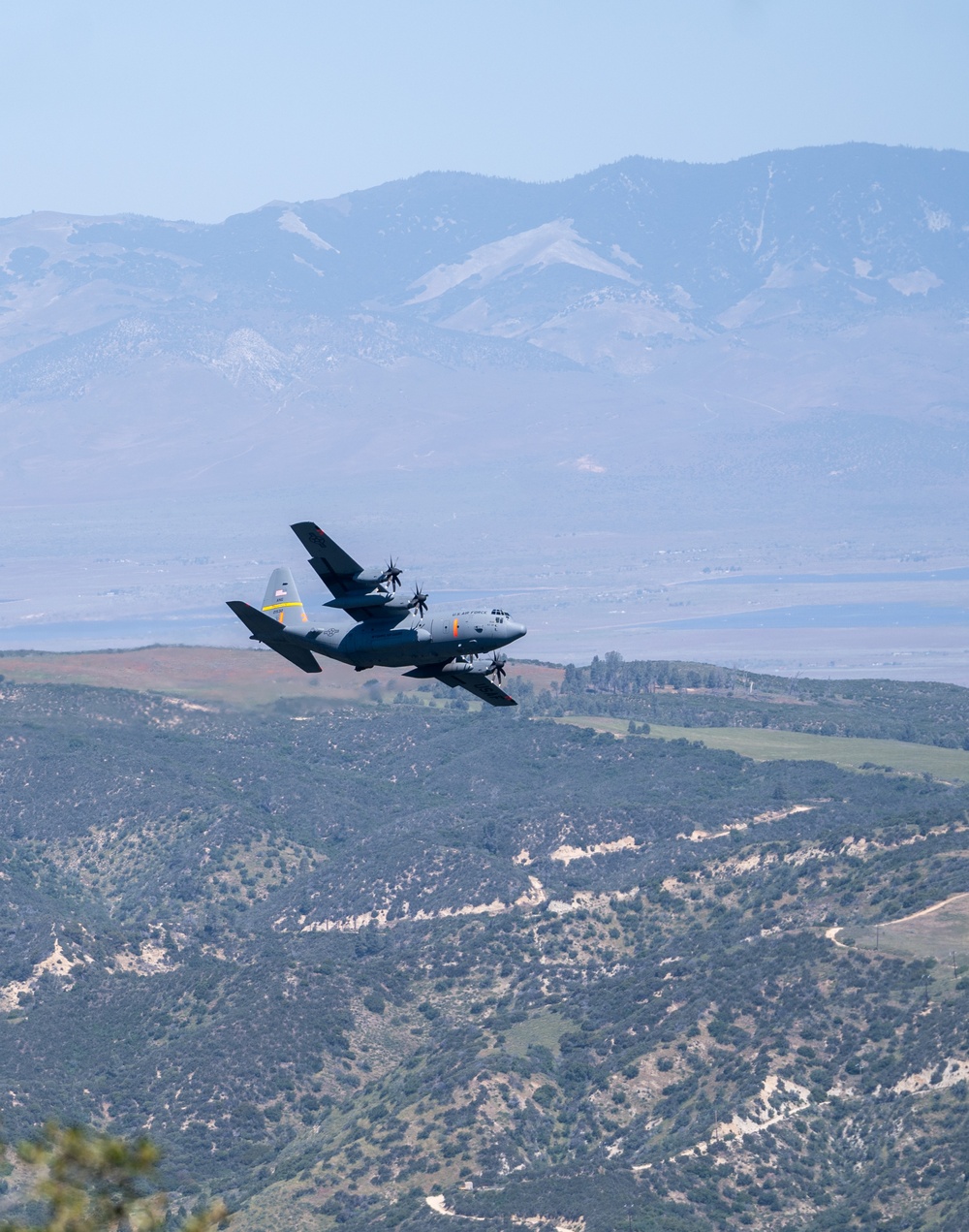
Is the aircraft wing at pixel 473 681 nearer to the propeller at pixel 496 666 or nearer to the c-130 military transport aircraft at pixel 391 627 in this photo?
the c-130 military transport aircraft at pixel 391 627

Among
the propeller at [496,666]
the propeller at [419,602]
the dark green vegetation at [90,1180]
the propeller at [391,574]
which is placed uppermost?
the propeller at [391,574]

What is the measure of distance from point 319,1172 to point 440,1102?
9859mm

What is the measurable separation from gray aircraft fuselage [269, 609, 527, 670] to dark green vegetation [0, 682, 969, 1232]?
41341mm

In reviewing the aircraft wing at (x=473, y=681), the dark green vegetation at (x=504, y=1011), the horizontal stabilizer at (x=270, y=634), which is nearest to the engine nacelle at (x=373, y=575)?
the aircraft wing at (x=473, y=681)

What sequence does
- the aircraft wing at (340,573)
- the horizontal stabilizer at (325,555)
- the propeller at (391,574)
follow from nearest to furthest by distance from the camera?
the horizontal stabilizer at (325,555)
the aircraft wing at (340,573)
the propeller at (391,574)

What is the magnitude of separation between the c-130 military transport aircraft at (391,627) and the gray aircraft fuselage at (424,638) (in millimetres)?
37

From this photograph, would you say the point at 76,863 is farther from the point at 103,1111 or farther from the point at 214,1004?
the point at 103,1111

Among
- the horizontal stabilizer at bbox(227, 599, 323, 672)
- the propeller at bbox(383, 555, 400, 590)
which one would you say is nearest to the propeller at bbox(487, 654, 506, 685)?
the propeller at bbox(383, 555, 400, 590)

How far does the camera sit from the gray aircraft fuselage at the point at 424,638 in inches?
2643

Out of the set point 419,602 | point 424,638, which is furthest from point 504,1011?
point 419,602

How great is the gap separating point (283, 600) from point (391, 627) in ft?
33.7

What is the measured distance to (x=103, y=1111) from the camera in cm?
13062

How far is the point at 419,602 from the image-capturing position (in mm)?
67438

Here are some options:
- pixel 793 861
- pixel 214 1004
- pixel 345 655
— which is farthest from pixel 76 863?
pixel 345 655
